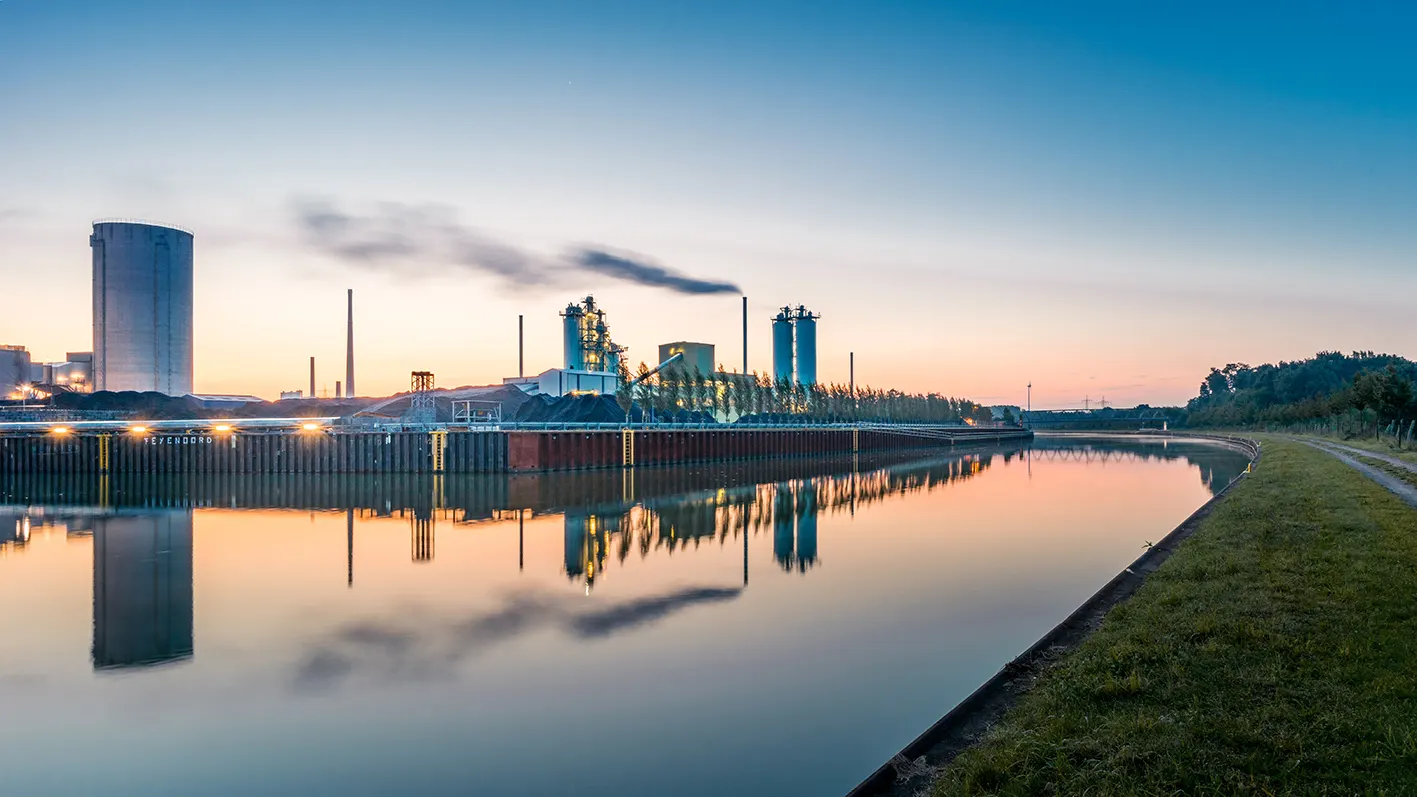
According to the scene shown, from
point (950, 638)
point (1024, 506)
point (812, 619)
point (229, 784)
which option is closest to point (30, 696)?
point (229, 784)

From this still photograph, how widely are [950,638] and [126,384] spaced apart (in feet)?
361

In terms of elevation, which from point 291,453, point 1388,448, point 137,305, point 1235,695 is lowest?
point 1235,695

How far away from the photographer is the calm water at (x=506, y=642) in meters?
8.46

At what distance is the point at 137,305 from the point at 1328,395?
5721 inches

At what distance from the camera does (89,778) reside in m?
8.17

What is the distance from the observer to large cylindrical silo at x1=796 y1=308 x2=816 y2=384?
137 m

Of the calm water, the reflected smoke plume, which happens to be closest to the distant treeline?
the calm water

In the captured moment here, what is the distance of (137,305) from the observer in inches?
3725

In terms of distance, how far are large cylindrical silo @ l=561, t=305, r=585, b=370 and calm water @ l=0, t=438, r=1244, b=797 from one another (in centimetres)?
7398

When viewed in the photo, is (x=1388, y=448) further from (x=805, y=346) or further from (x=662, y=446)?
(x=805, y=346)

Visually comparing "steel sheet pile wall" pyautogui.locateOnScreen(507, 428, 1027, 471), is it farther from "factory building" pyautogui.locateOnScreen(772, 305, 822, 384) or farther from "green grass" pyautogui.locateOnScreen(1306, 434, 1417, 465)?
"factory building" pyautogui.locateOnScreen(772, 305, 822, 384)

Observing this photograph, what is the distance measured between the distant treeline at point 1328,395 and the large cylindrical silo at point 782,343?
7011cm

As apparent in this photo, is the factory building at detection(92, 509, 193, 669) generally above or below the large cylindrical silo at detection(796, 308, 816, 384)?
below

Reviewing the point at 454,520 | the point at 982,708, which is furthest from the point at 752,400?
the point at 982,708
